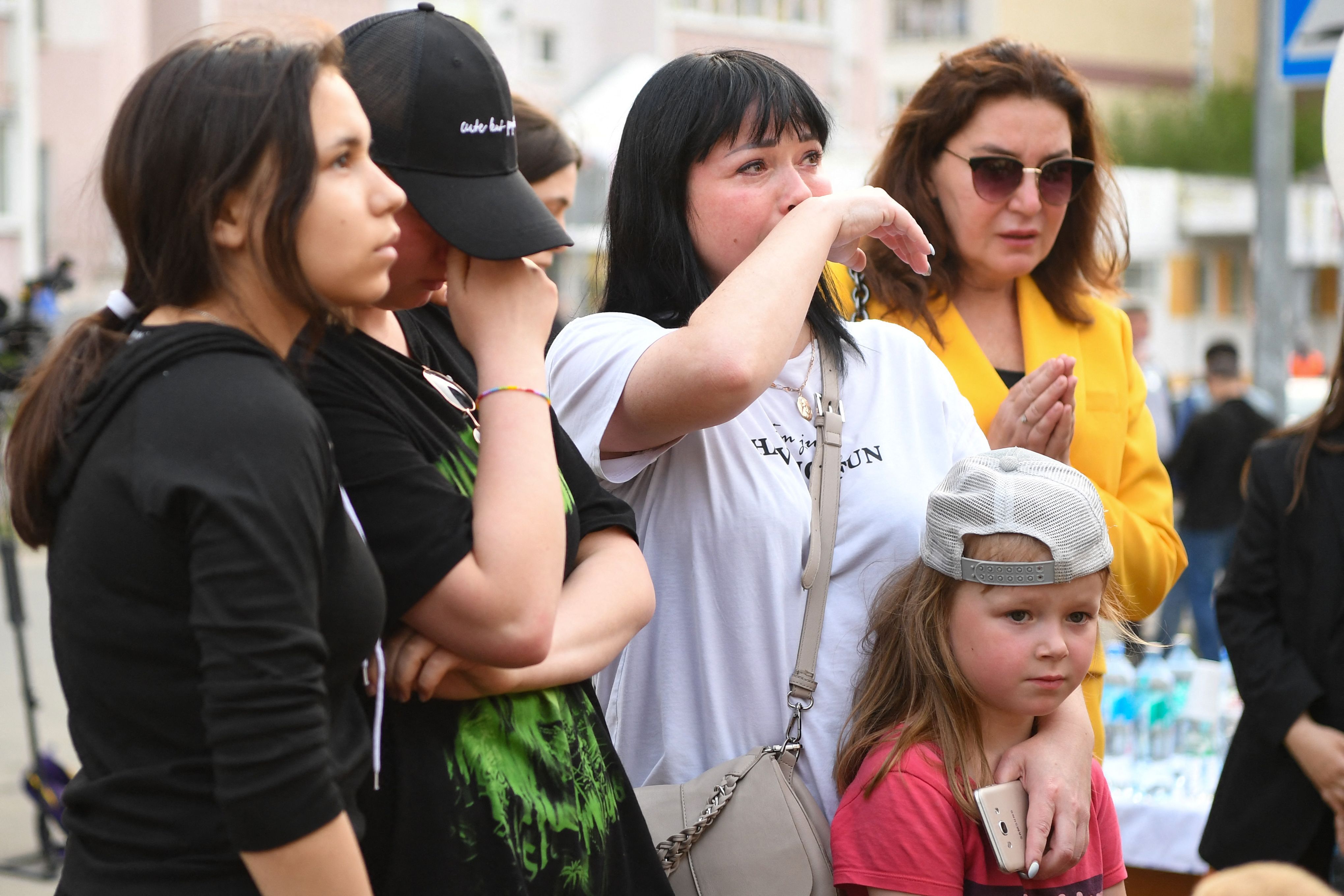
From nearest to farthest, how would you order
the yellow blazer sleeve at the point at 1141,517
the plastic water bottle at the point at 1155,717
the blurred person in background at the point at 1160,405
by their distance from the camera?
the yellow blazer sleeve at the point at 1141,517, the plastic water bottle at the point at 1155,717, the blurred person in background at the point at 1160,405

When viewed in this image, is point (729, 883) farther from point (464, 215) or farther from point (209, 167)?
point (209, 167)

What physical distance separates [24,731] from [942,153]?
5452 millimetres

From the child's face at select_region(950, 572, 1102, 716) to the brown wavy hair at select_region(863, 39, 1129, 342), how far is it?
76 cm

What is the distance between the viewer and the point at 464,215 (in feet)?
5.12

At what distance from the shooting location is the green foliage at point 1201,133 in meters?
37.2

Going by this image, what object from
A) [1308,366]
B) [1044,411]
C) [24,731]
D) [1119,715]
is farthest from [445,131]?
[1308,366]

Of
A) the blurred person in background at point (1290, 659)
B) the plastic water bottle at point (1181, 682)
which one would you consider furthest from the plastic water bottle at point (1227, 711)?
the blurred person in background at point (1290, 659)

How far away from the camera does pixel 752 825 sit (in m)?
1.86

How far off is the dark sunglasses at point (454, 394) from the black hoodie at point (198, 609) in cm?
33

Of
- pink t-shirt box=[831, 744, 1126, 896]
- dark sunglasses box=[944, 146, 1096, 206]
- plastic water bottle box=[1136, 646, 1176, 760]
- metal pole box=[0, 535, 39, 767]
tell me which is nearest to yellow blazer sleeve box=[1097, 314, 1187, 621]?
dark sunglasses box=[944, 146, 1096, 206]

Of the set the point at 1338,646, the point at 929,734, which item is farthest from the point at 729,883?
the point at 1338,646

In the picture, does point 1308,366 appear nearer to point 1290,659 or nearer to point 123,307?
point 1290,659

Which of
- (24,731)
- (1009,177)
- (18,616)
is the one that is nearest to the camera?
(1009,177)

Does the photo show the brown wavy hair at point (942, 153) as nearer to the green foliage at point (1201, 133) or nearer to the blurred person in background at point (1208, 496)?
the blurred person in background at point (1208, 496)
